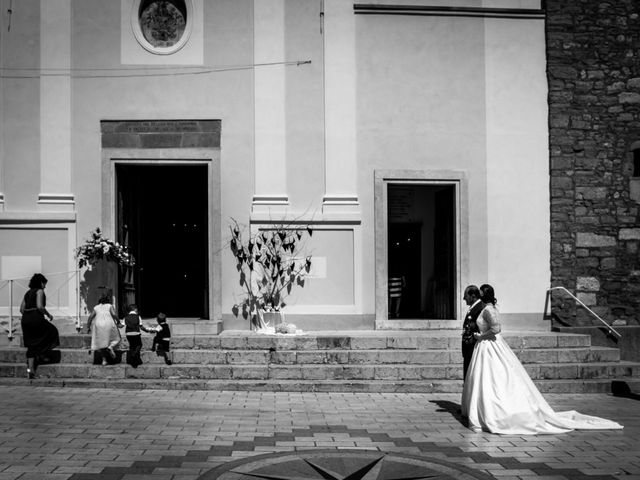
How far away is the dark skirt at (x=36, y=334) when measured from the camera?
11.4 m

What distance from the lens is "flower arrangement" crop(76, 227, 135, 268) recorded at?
535 inches

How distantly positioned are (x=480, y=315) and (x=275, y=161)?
6.56 m

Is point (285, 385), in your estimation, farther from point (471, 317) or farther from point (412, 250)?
point (412, 250)

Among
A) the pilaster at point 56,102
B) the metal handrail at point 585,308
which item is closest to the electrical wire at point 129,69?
the pilaster at point 56,102

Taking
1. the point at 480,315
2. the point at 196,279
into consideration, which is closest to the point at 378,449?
the point at 480,315

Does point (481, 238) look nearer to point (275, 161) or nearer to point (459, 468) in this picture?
point (275, 161)

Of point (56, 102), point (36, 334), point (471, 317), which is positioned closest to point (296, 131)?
point (56, 102)

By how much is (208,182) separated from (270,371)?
4.53 m

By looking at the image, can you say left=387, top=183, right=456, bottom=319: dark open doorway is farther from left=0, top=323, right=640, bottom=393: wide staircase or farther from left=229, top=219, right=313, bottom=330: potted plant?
left=0, top=323, right=640, bottom=393: wide staircase

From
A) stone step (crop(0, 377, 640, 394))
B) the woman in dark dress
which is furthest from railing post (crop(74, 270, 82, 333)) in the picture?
stone step (crop(0, 377, 640, 394))

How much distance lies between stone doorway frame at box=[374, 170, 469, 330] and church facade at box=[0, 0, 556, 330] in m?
0.03

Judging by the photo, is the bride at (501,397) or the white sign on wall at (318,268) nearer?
the bride at (501,397)

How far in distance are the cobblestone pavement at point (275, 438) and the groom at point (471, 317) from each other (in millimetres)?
883

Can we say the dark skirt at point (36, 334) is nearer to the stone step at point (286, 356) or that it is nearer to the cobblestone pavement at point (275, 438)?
the stone step at point (286, 356)
